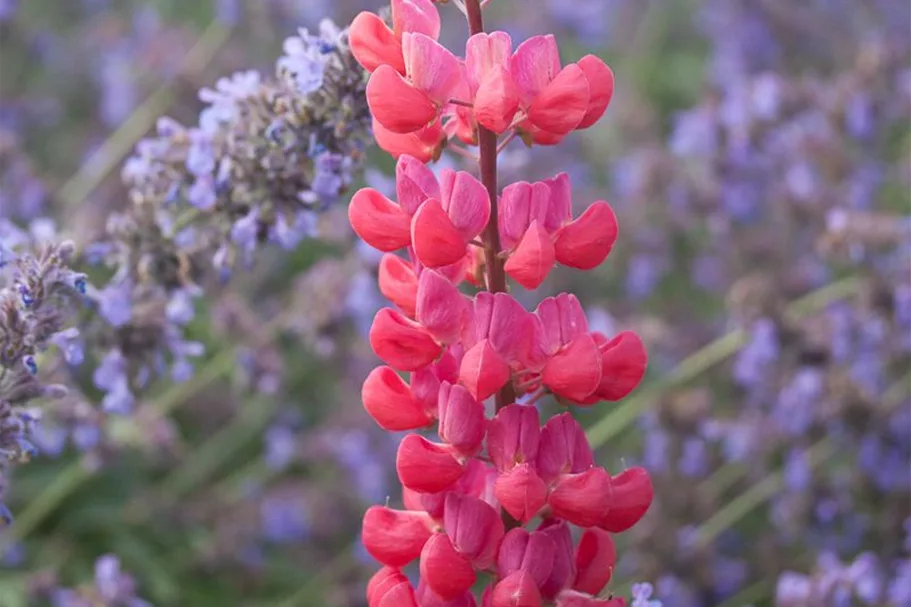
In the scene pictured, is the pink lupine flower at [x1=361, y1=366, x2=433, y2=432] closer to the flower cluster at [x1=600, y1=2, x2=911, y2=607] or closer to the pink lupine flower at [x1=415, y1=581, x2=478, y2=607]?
the pink lupine flower at [x1=415, y1=581, x2=478, y2=607]

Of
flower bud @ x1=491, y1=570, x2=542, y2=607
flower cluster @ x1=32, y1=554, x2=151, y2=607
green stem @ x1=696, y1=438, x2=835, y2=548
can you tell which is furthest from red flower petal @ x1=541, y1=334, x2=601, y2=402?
green stem @ x1=696, y1=438, x2=835, y2=548

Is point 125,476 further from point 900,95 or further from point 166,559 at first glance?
point 900,95

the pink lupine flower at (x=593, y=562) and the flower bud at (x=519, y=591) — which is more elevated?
the pink lupine flower at (x=593, y=562)

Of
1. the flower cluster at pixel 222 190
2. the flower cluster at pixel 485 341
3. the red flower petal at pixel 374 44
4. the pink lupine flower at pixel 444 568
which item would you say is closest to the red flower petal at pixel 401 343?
the flower cluster at pixel 485 341

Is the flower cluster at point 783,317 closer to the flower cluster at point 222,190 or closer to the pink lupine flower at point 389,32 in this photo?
the flower cluster at point 222,190

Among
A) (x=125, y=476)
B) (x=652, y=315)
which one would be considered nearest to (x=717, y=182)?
(x=652, y=315)

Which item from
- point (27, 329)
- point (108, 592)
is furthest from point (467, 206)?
point (108, 592)

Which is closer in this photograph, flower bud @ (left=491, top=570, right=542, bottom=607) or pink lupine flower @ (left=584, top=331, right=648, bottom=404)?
flower bud @ (left=491, top=570, right=542, bottom=607)
